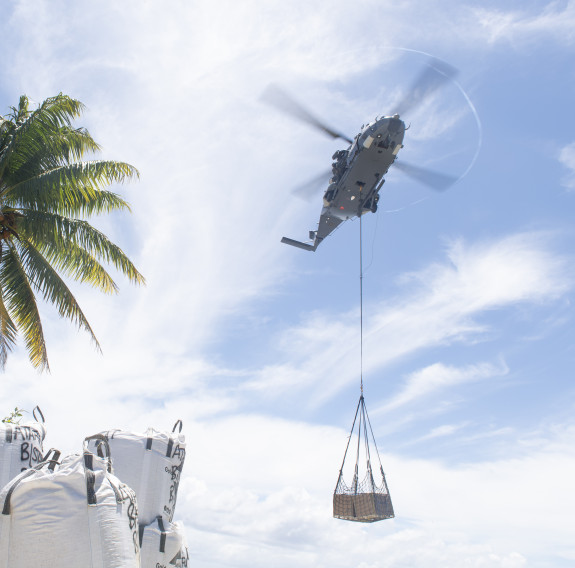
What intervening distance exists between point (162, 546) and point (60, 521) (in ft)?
8.66

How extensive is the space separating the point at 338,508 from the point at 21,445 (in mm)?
5952

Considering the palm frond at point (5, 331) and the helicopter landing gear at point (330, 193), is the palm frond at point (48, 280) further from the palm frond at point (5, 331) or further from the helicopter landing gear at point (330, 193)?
the helicopter landing gear at point (330, 193)

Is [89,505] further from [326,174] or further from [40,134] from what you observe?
[326,174]

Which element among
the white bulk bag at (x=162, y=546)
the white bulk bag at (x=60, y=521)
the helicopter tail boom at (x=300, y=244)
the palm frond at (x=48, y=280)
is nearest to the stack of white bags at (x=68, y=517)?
the white bulk bag at (x=60, y=521)

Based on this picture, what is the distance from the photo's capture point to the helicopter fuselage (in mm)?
14211

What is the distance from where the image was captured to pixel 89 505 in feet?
13.1

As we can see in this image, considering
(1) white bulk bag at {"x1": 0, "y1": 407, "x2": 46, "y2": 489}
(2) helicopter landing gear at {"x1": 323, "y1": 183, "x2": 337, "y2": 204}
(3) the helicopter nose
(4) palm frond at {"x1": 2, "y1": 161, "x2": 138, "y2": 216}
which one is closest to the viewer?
(1) white bulk bag at {"x1": 0, "y1": 407, "x2": 46, "y2": 489}

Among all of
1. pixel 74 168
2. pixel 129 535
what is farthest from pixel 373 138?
pixel 129 535

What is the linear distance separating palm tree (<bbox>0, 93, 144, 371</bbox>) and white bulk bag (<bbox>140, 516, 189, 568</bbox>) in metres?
6.49

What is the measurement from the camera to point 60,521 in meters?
3.90

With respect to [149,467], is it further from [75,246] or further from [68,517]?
[75,246]

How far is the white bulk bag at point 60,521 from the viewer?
153 inches

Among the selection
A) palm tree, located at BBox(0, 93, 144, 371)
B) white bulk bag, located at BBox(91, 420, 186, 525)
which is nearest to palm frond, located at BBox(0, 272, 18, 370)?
palm tree, located at BBox(0, 93, 144, 371)

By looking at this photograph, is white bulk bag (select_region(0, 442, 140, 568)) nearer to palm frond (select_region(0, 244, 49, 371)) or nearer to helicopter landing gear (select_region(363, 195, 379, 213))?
palm frond (select_region(0, 244, 49, 371))
